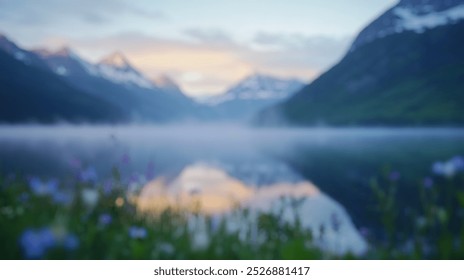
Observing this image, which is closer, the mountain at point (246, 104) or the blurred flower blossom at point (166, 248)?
the blurred flower blossom at point (166, 248)

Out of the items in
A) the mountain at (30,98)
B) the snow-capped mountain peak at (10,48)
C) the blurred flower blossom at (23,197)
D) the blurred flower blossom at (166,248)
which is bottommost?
the blurred flower blossom at (166,248)

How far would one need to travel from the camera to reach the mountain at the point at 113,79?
19.7ft

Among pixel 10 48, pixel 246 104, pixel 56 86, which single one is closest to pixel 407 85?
pixel 246 104

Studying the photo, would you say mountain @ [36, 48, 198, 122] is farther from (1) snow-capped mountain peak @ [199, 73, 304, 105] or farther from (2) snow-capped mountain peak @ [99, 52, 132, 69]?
(1) snow-capped mountain peak @ [199, 73, 304, 105]

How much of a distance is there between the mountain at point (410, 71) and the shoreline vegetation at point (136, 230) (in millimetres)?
2648

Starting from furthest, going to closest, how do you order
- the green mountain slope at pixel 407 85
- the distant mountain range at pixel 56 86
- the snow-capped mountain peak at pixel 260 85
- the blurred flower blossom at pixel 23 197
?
1. the snow-capped mountain peak at pixel 260 85
2. the green mountain slope at pixel 407 85
3. the distant mountain range at pixel 56 86
4. the blurred flower blossom at pixel 23 197

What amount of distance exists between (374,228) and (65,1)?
177 inches

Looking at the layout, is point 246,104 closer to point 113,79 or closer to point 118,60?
point 113,79

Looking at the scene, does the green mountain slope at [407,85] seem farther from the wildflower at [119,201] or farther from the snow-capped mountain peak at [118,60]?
the wildflower at [119,201]

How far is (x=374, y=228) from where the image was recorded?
5.77 metres

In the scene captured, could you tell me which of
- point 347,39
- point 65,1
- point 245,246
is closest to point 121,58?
point 65,1

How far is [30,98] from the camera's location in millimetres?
6199

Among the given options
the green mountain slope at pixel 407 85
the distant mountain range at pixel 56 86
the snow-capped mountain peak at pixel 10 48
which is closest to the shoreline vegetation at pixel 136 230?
the distant mountain range at pixel 56 86

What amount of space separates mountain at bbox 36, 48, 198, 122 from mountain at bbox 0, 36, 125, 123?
0.73 feet
